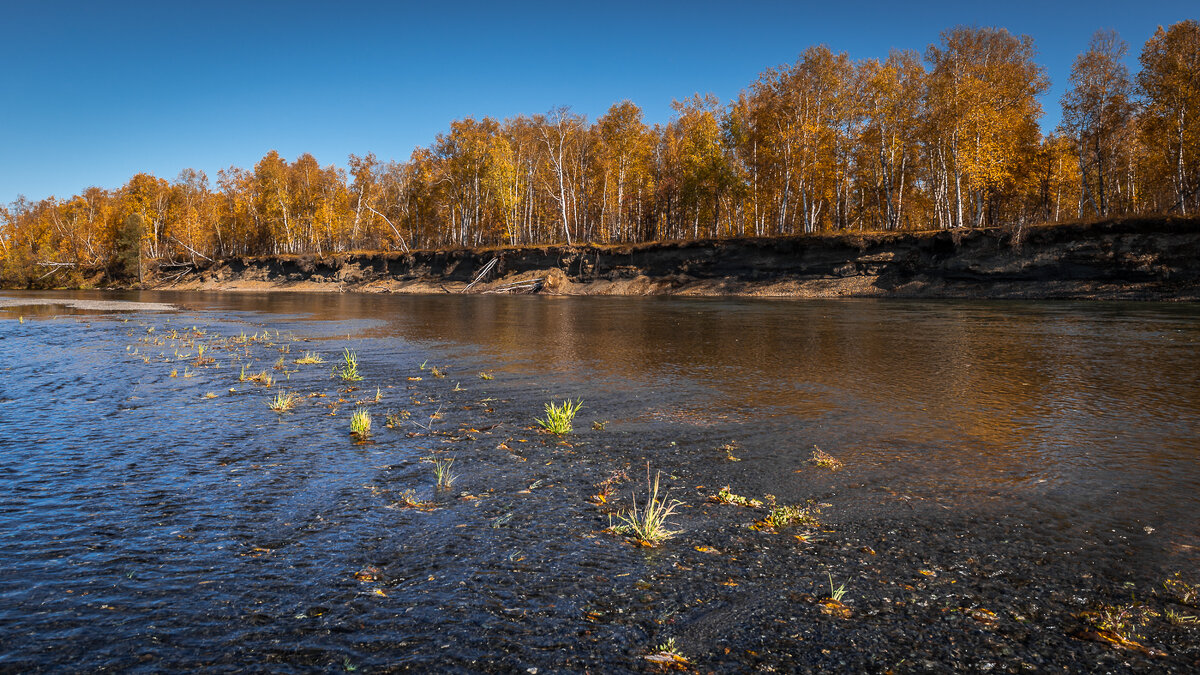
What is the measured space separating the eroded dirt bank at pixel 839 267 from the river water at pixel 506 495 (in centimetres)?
3086

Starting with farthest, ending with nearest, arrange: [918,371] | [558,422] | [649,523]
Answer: [918,371], [558,422], [649,523]

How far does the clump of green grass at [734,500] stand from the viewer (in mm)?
5969

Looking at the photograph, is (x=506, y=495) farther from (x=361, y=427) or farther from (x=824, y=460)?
(x=824, y=460)

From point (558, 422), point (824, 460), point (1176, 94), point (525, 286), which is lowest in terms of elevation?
point (824, 460)

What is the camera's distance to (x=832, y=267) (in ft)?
162

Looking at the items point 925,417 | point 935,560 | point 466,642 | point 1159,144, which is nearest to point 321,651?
point 466,642

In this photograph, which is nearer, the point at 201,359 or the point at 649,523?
the point at 649,523

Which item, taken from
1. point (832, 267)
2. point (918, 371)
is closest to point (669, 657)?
point (918, 371)

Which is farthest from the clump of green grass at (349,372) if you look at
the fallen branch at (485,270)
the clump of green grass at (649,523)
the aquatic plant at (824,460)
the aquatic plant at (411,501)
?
the fallen branch at (485,270)

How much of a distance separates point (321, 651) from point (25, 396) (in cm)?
1172

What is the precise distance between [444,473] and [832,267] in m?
48.3

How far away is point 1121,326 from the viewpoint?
22.6 m

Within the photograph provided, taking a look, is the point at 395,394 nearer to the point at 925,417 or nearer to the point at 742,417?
the point at 742,417

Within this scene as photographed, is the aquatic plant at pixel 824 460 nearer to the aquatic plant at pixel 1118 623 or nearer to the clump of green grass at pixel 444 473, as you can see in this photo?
the aquatic plant at pixel 1118 623
